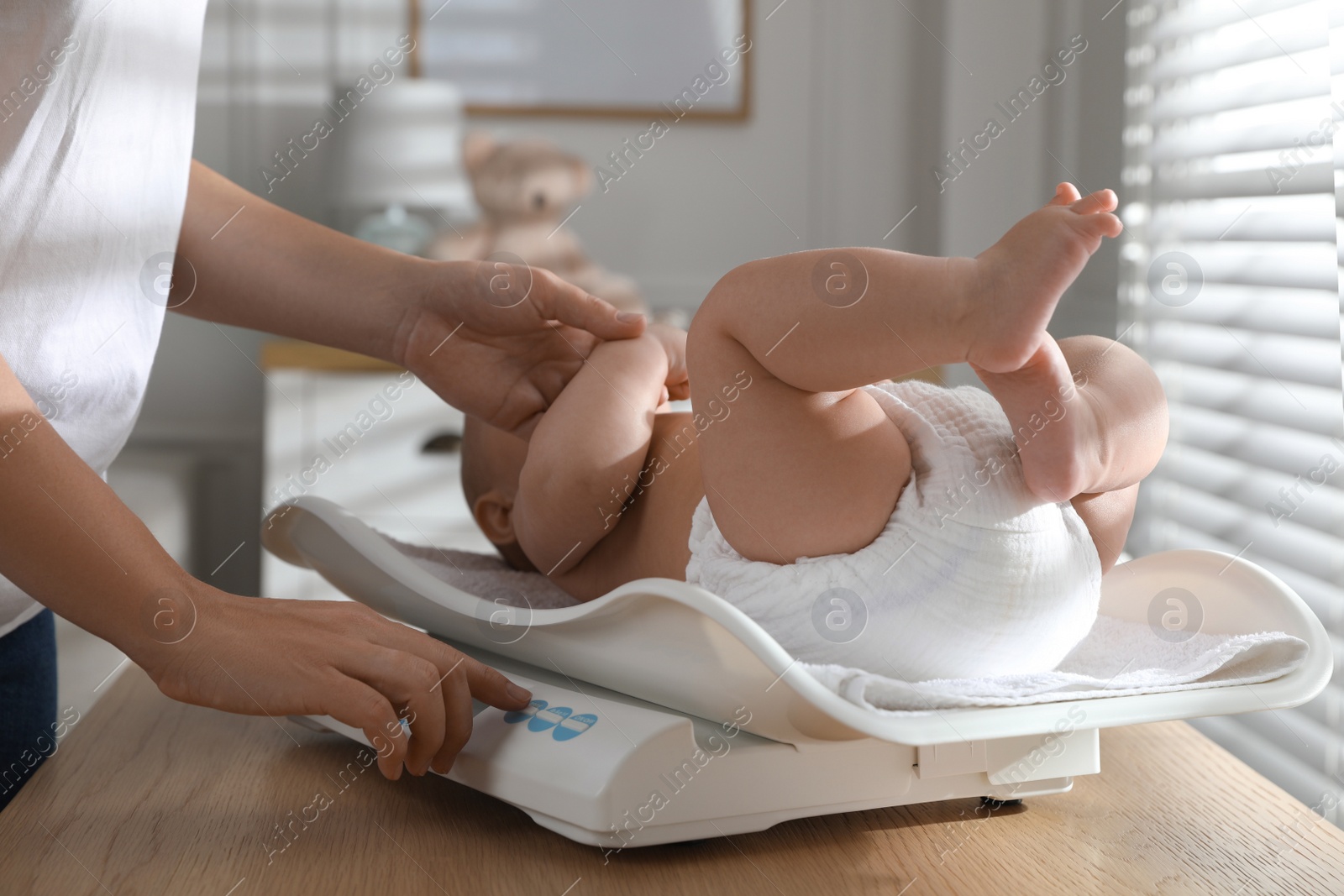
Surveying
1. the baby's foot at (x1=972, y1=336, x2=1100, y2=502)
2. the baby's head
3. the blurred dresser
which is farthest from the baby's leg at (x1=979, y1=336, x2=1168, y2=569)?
the blurred dresser

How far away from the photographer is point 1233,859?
1.46 feet

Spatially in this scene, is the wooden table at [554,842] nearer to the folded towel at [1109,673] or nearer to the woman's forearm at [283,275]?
the folded towel at [1109,673]

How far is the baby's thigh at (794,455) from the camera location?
0.47 meters

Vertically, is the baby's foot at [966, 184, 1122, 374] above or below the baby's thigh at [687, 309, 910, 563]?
above

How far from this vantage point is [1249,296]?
47.6 inches

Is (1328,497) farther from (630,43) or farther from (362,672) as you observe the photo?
(630,43)

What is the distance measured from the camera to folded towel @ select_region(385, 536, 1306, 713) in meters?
0.41

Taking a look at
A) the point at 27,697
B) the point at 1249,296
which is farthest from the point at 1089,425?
the point at 1249,296

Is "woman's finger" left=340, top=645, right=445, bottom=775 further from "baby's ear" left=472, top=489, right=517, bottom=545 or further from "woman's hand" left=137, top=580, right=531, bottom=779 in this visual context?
"baby's ear" left=472, top=489, right=517, bottom=545

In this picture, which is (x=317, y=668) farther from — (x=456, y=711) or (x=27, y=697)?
(x=27, y=697)

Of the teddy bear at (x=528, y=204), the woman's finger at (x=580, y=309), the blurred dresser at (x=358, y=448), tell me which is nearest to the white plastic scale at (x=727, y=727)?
the woman's finger at (x=580, y=309)

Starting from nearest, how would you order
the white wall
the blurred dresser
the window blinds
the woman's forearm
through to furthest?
the woman's forearm < the window blinds < the blurred dresser < the white wall

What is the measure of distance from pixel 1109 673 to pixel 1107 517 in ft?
0.25

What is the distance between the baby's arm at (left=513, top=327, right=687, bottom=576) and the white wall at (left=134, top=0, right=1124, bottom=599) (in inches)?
57.3
